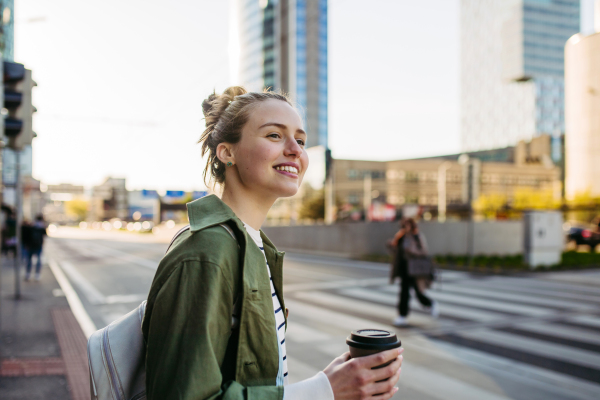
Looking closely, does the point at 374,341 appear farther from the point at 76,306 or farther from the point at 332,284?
the point at 332,284

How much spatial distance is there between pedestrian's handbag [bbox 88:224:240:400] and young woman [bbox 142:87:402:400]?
Answer: 67 mm

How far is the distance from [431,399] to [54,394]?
339 cm

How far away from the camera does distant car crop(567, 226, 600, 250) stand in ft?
96.4

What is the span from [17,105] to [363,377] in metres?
5.91

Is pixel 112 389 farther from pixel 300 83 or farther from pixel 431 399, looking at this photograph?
pixel 300 83

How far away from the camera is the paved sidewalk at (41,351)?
4625mm

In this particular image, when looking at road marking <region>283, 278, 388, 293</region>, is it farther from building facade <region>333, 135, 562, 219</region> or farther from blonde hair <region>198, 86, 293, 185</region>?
building facade <region>333, 135, 562, 219</region>

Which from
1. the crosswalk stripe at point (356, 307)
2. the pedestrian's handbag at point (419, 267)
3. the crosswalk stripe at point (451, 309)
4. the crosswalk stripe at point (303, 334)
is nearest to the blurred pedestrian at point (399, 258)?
the pedestrian's handbag at point (419, 267)

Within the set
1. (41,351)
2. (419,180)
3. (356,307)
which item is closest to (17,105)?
(41,351)

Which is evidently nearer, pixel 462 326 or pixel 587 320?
pixel 462 326

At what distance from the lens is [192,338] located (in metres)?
1.10

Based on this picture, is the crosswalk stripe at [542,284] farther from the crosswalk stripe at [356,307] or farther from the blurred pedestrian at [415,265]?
the blurred pedestrian at [415,265]

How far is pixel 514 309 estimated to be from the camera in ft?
30.1

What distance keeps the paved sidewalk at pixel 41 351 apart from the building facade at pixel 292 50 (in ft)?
291
